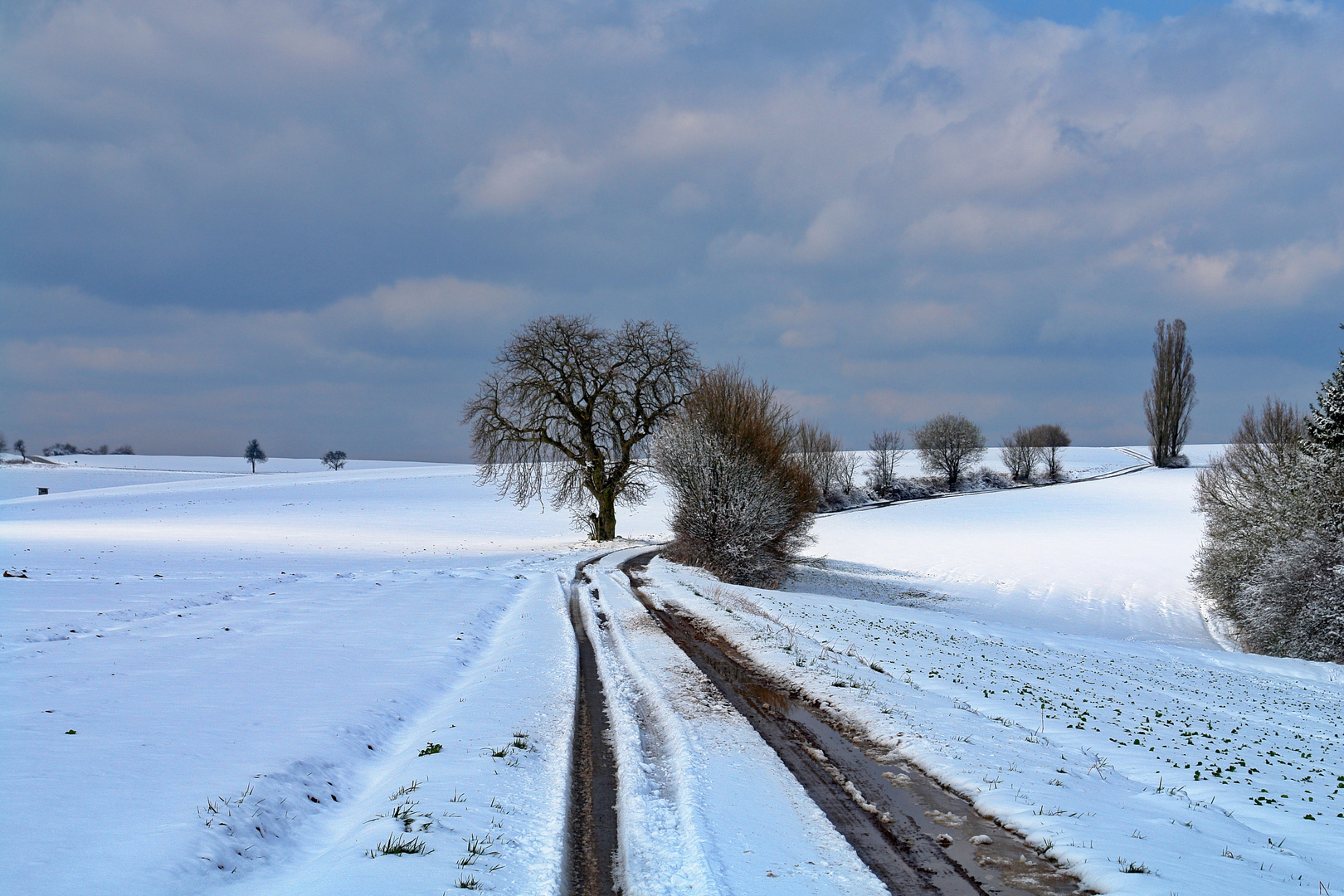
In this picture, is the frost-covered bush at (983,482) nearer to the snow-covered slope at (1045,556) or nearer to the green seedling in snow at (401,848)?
the snow-covered slope at (1045,556)

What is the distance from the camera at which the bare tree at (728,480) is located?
31484mm

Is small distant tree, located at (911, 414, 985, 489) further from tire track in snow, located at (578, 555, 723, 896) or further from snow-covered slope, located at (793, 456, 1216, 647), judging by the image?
tire track in snow, located at (578, 555, 723, 896)

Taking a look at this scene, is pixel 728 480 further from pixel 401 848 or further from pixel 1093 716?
pixel 401 848

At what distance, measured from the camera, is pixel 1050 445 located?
387 ft

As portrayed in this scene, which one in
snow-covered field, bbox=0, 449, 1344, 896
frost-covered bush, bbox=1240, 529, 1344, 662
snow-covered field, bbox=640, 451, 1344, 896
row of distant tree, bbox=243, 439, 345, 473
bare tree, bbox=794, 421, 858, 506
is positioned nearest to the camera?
snow-covered field, bbox=0, 449, 1344, 896

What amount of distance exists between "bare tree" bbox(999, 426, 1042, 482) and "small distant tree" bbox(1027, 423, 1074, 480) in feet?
2.59

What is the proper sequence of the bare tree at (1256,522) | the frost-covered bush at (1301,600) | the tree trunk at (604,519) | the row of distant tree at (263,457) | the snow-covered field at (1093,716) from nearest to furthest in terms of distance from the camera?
the snow-covered field at (1093,716), the frost-covered bush at (1301,600), the bare tree at (1256,522), the tree trunk at (604,519), the row of distant tree at (263,457)

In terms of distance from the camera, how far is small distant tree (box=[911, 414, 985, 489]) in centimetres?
9369

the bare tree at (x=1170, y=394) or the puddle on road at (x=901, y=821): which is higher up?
the bare tree at (x=1170, y=394)

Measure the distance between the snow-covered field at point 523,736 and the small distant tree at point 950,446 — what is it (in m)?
72.3

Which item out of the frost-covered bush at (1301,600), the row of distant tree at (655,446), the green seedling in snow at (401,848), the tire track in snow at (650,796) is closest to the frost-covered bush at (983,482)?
the row of distant tree at (655,446)

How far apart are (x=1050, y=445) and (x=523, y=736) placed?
12764cm

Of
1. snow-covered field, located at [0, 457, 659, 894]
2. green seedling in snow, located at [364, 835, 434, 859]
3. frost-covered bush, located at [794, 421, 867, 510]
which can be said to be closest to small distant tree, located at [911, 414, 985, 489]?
frost-covered bush, located at [794, 421, 867, 510]

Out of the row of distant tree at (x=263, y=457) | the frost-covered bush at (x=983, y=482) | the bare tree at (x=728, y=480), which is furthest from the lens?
the row of distant tree at (x=263, y=457)
